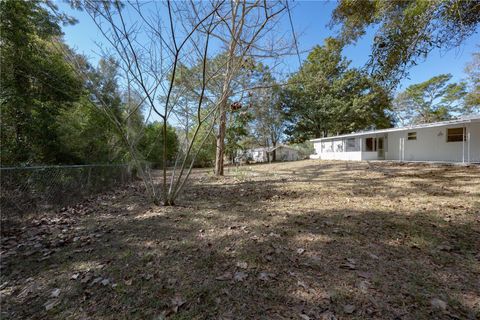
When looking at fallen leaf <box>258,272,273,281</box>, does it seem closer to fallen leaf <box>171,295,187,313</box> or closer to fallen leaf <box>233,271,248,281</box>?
fallen leaf <box>233,271,248,281</box>

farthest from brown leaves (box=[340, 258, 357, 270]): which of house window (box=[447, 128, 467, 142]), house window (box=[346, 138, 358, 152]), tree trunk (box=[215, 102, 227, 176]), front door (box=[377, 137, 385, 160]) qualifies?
house window (box=[346, 138, 358, 152])

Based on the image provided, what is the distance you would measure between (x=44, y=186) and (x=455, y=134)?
16978mm

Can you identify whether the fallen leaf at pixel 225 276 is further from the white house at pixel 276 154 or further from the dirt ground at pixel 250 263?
the white house at pixel 276 154

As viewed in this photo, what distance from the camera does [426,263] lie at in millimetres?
2355

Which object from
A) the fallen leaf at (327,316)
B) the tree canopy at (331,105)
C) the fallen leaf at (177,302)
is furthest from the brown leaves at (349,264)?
the tree canopy at (331,105)

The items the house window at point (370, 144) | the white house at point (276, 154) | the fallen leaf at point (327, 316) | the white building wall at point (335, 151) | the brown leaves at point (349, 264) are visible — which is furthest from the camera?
the white house at point (276, 154)

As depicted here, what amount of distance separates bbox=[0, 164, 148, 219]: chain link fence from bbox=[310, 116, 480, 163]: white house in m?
14.8

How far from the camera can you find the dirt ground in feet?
6.02

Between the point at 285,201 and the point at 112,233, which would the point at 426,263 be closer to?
the point at 285,201

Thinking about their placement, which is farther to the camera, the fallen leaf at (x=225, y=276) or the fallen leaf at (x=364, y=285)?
the fallen leaf at (x=225, y=276)

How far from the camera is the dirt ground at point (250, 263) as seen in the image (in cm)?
183

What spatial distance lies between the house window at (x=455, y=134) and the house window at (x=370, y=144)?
4681mm

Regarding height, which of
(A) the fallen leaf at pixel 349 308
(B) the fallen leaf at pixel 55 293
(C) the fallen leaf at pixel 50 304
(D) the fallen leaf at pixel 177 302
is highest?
(A) the fallen leaf at pixel 349 308

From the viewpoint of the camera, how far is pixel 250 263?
2451 mm
